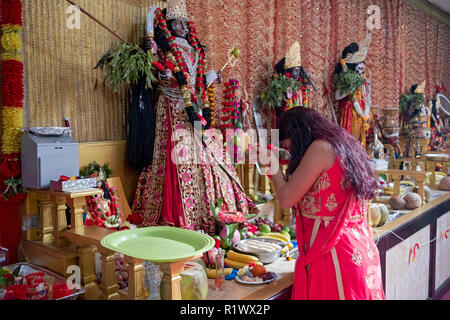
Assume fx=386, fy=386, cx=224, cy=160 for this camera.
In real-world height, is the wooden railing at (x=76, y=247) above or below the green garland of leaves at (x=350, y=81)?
below

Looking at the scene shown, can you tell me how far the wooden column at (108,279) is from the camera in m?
2.00

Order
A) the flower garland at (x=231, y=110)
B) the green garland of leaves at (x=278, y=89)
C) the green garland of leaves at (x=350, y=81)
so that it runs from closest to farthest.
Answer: the flower garland at (x=231, y=110) → the green garland of leaves at (x=278, y=89) → the green garland of leaves at (x=350, y=81)

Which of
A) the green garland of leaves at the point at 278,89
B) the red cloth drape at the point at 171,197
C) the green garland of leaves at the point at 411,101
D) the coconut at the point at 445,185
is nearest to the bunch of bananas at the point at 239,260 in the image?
the red cloth drape at the point at 171,197

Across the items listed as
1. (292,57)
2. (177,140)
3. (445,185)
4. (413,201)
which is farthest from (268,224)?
(445,185)

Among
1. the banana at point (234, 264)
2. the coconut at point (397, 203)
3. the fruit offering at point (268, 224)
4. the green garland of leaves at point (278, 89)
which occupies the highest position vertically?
the green garland of leaves at point (278, 89)

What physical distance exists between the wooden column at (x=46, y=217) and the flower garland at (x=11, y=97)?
17 cm

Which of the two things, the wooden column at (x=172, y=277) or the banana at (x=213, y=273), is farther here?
the banana at (x=213, y=273)

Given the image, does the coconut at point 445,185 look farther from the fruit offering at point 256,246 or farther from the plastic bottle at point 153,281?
the plastic bottle at point 153,281

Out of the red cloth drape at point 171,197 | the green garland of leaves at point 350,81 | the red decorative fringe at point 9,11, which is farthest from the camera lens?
the green garland of leaves at point 350,81

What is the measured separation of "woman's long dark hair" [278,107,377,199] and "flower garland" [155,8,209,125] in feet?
4.41

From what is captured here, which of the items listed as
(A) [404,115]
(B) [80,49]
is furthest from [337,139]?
(A) [404,115]

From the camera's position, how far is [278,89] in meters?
4.38
